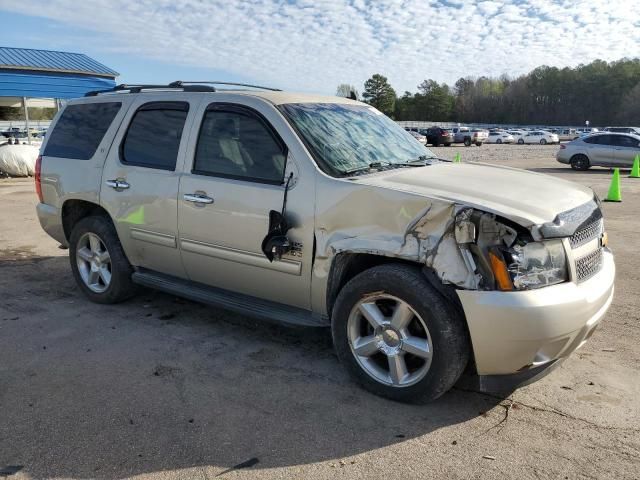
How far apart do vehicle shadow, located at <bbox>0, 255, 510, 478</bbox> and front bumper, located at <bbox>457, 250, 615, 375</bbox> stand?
19.5 inches

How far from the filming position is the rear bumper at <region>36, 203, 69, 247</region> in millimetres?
5574

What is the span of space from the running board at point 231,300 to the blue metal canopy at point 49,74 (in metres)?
18.7

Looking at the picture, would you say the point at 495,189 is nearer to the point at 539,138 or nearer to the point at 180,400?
the point at 180,400

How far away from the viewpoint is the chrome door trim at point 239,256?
3796 mm

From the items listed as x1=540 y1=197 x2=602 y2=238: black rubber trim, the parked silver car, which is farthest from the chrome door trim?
the parked silver car

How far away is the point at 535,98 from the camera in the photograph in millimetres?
126188

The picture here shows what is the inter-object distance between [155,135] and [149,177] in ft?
1.26

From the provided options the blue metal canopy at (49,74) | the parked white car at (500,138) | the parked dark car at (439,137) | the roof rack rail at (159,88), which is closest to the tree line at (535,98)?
the parked white car at (500,138)

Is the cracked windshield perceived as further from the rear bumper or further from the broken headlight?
the rear bumper

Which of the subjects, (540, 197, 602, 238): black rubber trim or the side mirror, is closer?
(540, 197, 602, 238): black rubber trim

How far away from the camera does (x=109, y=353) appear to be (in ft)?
13.8

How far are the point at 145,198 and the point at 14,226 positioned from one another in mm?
6058

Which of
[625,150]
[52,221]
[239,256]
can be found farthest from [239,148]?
[625,150]

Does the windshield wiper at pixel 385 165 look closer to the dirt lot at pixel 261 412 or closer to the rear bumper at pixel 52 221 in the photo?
the dirt lot at pixel 261 412
